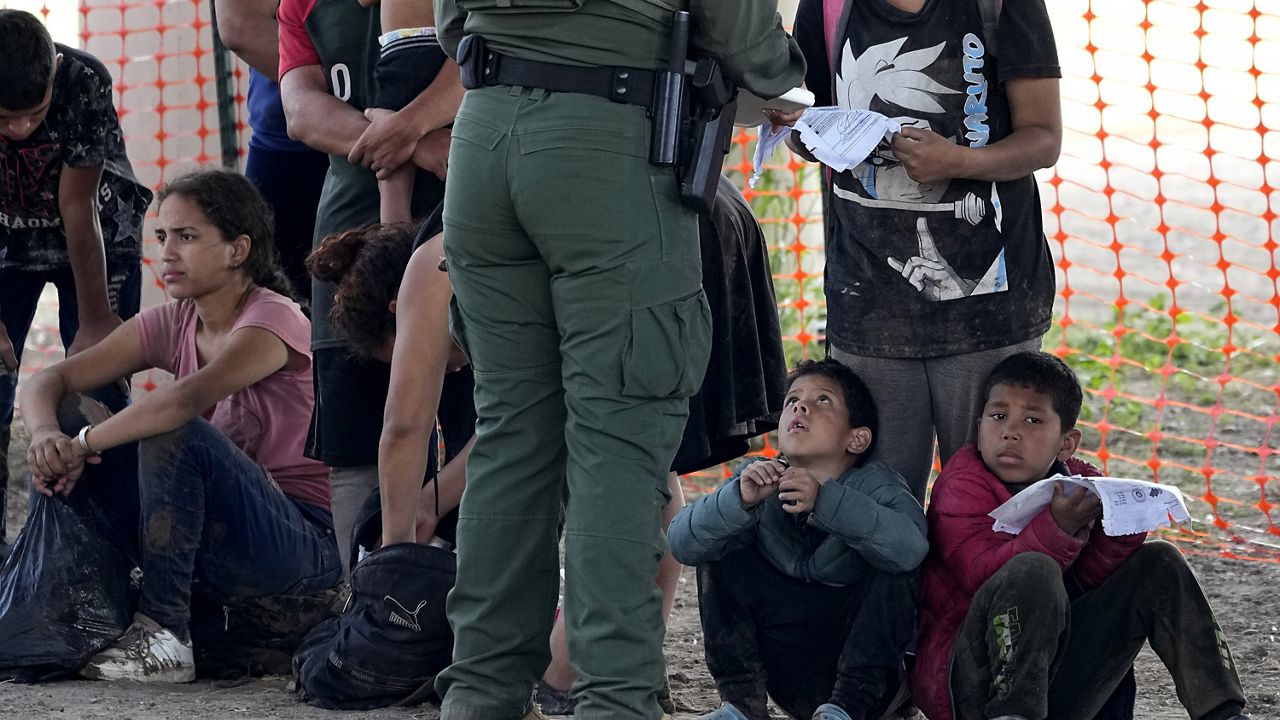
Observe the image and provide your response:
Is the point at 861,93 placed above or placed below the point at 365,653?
above

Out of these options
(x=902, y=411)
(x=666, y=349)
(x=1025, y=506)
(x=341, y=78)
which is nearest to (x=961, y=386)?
(x=902, y=411)

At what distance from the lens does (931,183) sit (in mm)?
3260

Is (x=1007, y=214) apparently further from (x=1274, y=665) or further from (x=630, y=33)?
(x=1274, y=665)

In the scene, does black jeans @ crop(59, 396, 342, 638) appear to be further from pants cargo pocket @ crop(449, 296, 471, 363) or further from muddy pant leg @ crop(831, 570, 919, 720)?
muddy pant leg @ crop(831, 570, 919, 720)

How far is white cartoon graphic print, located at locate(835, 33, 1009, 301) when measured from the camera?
3.25 metres

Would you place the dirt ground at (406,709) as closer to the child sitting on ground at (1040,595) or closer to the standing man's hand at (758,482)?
the child sitting on ground at (1040,595)

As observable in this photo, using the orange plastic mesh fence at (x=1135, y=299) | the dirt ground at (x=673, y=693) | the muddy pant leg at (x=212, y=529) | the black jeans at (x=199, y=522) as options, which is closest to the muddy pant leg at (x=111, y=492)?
the black jeans at (x=199, y=522)

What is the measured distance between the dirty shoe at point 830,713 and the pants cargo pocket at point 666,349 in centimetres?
75

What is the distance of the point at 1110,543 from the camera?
314cm

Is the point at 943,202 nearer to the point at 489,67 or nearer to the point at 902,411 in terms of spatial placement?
the point at 902,411

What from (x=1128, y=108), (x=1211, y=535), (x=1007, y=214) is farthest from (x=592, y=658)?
(x=1128, y=108)

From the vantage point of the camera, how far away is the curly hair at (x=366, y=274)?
3594 mm

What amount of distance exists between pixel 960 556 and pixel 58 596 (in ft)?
6.83

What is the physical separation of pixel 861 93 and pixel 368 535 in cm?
145
